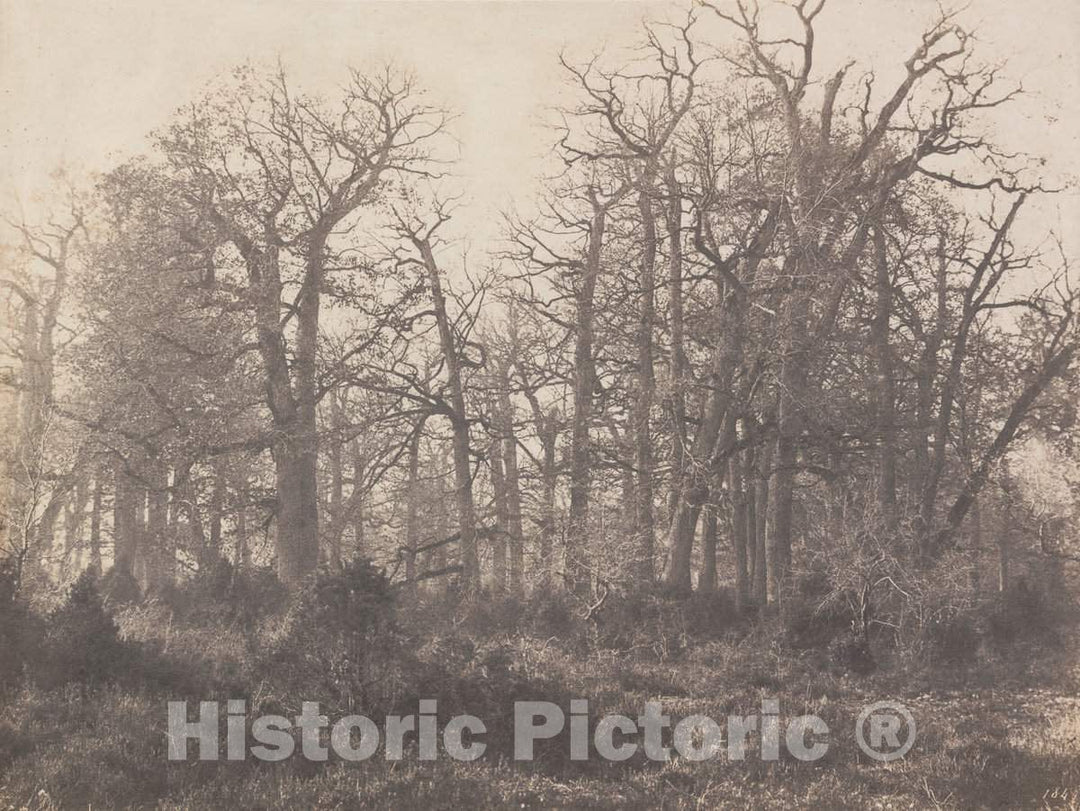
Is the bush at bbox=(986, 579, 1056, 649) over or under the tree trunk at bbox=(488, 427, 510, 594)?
under

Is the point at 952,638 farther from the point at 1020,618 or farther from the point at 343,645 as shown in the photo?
the point at 343,645

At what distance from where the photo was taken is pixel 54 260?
2523 centimetres

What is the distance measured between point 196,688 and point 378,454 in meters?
9.31

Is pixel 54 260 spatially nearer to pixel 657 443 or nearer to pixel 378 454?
pixel 378 454

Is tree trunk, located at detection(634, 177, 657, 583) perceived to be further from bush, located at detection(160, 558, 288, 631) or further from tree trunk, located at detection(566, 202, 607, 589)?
bush, located at detection(160, 558, 288, 631)

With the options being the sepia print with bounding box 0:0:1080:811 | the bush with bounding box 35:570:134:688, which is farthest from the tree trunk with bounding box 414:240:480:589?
the bush with bounding box 35:570:134:688

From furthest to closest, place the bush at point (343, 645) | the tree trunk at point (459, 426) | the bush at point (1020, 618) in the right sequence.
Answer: the tree trunk at point (459, 426) < the bush at point (1020, 618) < the bush at point (343, 645)

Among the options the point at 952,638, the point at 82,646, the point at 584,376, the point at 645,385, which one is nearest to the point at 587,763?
the point at 82,646

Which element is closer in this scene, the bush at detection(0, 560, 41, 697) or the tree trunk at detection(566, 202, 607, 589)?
the bush at detection(0, 560, 41, 697)

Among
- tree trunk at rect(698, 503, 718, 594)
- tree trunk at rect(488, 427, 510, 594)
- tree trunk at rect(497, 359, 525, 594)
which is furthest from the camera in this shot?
tree trunk at rect(497, 359, 525, 594)

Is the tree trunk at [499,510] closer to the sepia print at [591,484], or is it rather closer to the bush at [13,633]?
the sepia print at [591,484]

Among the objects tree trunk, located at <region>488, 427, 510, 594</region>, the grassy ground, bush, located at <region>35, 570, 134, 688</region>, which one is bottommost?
the grassy ground

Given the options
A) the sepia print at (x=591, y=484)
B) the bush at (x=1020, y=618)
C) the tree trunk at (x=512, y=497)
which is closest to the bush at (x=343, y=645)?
the sepia print at (x=591, y=484)

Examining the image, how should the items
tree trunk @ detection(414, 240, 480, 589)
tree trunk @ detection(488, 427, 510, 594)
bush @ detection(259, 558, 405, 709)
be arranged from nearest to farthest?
bush @ detection(259, 558, 405, 709), tree trunk @ detection(414, 240, 480, 589), tree trunk @ detection(488, 427, 510, 594)
